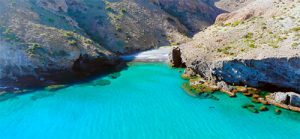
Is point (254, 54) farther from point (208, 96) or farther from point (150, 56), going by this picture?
point (150, 56)

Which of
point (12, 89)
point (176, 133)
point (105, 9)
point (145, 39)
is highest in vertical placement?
point (105, 9)

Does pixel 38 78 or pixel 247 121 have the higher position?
pixel 38 78

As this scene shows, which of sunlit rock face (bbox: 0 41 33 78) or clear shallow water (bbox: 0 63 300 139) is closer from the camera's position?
clear shallow water (bbox: 0 63 300 139)

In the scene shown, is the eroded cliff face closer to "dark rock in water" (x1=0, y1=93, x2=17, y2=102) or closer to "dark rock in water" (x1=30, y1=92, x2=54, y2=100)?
"dark rock in water" (x1=0, y1=93, x2=17, y2=102)

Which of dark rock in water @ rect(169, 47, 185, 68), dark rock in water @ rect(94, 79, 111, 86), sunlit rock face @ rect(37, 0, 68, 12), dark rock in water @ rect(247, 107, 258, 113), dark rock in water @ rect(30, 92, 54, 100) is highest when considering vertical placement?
sunlit rock face @ rect(37, 0, 68, 12)

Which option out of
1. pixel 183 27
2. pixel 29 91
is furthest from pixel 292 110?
pixel 183 27

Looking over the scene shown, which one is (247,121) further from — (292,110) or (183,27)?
(183,27)

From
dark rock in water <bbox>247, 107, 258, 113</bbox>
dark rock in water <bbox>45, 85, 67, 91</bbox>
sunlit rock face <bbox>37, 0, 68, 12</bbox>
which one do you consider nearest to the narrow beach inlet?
dark rock in water <bbox>45, 85, 67, 91</bbox>
